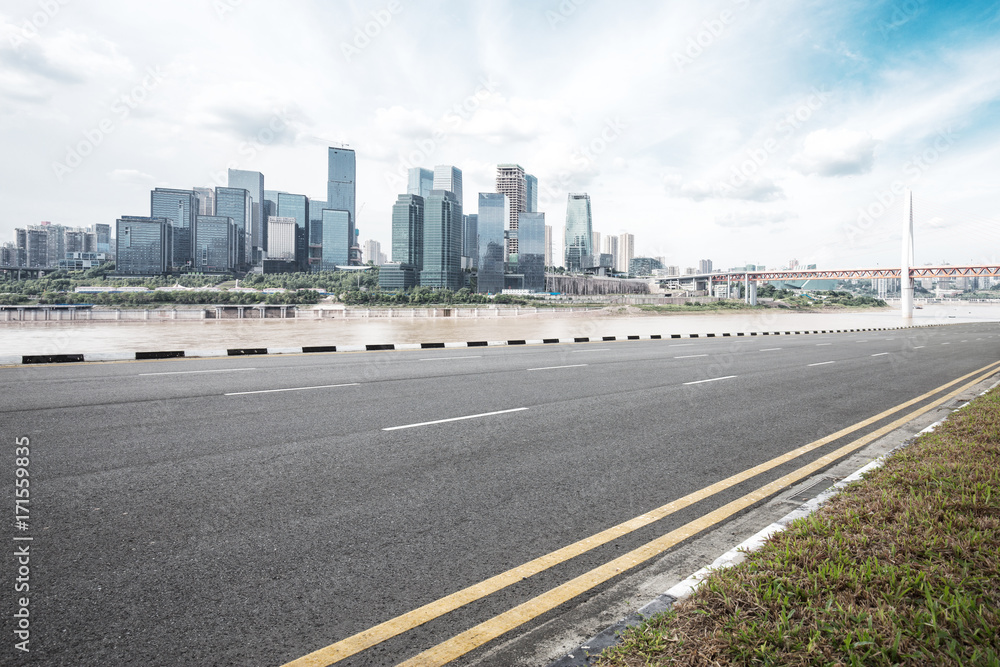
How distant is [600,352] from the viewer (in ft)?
63.3

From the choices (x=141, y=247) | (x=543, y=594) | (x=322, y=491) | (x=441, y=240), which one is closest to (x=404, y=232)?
(x=441, y=240)

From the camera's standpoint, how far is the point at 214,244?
179250mm

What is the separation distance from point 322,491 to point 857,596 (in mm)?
3779

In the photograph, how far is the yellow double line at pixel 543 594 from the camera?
101 inches

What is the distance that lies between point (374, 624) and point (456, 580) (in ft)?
1.94

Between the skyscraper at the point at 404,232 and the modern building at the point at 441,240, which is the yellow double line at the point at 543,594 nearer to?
the modern building at the point at 441,240

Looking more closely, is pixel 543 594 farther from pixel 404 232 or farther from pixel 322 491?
pixel 404 232

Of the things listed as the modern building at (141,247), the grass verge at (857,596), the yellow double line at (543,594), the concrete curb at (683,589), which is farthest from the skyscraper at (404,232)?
the grass verge at (857,596)

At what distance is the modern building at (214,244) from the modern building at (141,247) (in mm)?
19069

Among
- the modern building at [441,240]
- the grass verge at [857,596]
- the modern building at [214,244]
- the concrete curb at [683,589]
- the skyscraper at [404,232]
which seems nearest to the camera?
the grass verge at [857,596]

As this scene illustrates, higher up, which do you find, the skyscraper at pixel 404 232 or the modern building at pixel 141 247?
the skyscraper at pixel 404 232

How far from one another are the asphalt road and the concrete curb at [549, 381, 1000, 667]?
1.68 feet

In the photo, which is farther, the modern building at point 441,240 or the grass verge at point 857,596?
the modern building at point 441,240

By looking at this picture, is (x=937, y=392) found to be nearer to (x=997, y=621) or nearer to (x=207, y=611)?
(x=997, y=621)
